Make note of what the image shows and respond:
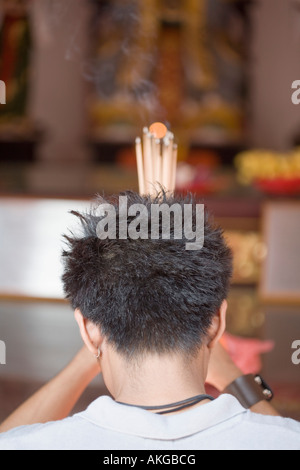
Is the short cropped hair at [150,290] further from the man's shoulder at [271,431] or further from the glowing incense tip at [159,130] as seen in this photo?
the glowing incense tip at [159,130]

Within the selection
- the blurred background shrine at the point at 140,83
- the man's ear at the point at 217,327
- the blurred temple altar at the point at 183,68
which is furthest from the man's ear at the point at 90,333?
the blurred temple altar at the point at 183,68

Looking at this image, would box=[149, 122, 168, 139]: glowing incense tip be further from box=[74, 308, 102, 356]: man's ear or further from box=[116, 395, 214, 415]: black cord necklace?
box=[116, 395, 214, 415]: black cord necklace

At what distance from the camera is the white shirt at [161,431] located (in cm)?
72

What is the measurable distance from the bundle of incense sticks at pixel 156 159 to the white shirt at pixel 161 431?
1.27 feet

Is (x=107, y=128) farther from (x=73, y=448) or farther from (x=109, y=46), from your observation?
(x=73, y=448)

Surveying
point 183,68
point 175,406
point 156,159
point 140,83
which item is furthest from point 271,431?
point 183,68

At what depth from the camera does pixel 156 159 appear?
3.55ft

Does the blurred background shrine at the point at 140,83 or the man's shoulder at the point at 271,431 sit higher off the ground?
the blurred background shrine at the point at 140,83

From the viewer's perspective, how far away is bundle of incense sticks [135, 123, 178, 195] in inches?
42.0

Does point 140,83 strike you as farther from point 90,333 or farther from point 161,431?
point 161,431

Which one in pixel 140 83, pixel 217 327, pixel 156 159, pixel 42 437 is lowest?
pixel 42 437

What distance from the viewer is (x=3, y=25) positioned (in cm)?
591

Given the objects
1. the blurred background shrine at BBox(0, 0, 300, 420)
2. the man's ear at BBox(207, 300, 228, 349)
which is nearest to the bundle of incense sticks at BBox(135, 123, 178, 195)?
the man's ear at BBox(207, 300, 228, 349)

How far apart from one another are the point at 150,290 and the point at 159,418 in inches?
5.2
